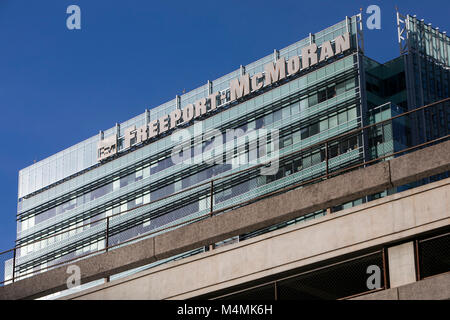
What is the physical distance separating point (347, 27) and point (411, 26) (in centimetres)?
938

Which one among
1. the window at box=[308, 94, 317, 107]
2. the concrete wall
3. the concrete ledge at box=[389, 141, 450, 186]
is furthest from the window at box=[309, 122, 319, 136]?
the concrete ledge at box=[389, 141, 450, 186]

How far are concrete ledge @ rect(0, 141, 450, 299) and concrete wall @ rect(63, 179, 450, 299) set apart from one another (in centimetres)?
44

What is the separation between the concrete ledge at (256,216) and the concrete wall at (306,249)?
44 cm

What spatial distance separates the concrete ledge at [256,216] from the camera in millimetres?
18500

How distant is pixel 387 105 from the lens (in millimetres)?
100625

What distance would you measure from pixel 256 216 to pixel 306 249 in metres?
1.67

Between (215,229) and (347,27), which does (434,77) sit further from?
(215,229)

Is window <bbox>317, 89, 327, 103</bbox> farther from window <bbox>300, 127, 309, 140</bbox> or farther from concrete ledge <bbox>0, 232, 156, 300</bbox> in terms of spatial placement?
concrete ledge <bbox>0, 232, 156, 300</bbox>

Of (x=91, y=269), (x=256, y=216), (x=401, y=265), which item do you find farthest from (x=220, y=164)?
(x=401, y=265)

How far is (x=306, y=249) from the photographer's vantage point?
62.7ft

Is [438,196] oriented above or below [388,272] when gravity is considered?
above

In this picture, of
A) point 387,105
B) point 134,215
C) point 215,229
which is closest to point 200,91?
point 134,215

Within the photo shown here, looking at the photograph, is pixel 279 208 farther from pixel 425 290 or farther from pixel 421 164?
pixel 425 290
